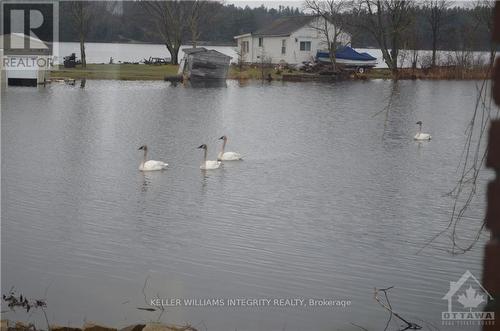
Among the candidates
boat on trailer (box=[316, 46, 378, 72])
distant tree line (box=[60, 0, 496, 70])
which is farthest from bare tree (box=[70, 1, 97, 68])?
boat on trailer (box=[316, 46, 378, 72])

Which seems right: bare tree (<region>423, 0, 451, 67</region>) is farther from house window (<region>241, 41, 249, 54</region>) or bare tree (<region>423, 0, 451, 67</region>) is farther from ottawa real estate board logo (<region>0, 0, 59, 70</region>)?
ottawa real estate board logo (<region>0, 0, 59, 70</region>)

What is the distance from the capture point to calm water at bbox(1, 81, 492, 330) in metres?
8.22

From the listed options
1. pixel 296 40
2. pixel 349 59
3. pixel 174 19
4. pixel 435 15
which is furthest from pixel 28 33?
pixel 435 15

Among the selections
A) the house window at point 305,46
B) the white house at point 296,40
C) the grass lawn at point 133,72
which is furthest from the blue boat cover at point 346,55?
the grass lawn at point 133,72

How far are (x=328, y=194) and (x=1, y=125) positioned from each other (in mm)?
13893

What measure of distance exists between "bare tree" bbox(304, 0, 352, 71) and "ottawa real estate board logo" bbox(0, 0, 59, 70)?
67.6 ft

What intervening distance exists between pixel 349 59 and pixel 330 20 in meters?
3.61

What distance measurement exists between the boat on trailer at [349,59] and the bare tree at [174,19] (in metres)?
11.7

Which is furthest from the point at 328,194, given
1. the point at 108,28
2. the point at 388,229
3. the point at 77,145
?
the point at 108,28

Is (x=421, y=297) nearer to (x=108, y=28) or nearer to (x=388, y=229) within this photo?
(x=388, y=229)

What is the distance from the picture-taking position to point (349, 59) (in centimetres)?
5916

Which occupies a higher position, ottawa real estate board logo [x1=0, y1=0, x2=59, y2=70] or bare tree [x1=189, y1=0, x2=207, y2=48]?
bare tree [x1=189, y1=0, x2=207, y2=48]

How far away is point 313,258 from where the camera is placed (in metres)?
9.80

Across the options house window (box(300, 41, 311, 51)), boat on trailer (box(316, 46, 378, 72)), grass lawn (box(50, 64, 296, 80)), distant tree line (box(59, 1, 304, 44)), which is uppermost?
distant tree line (box(59, 1, 304, 44))
